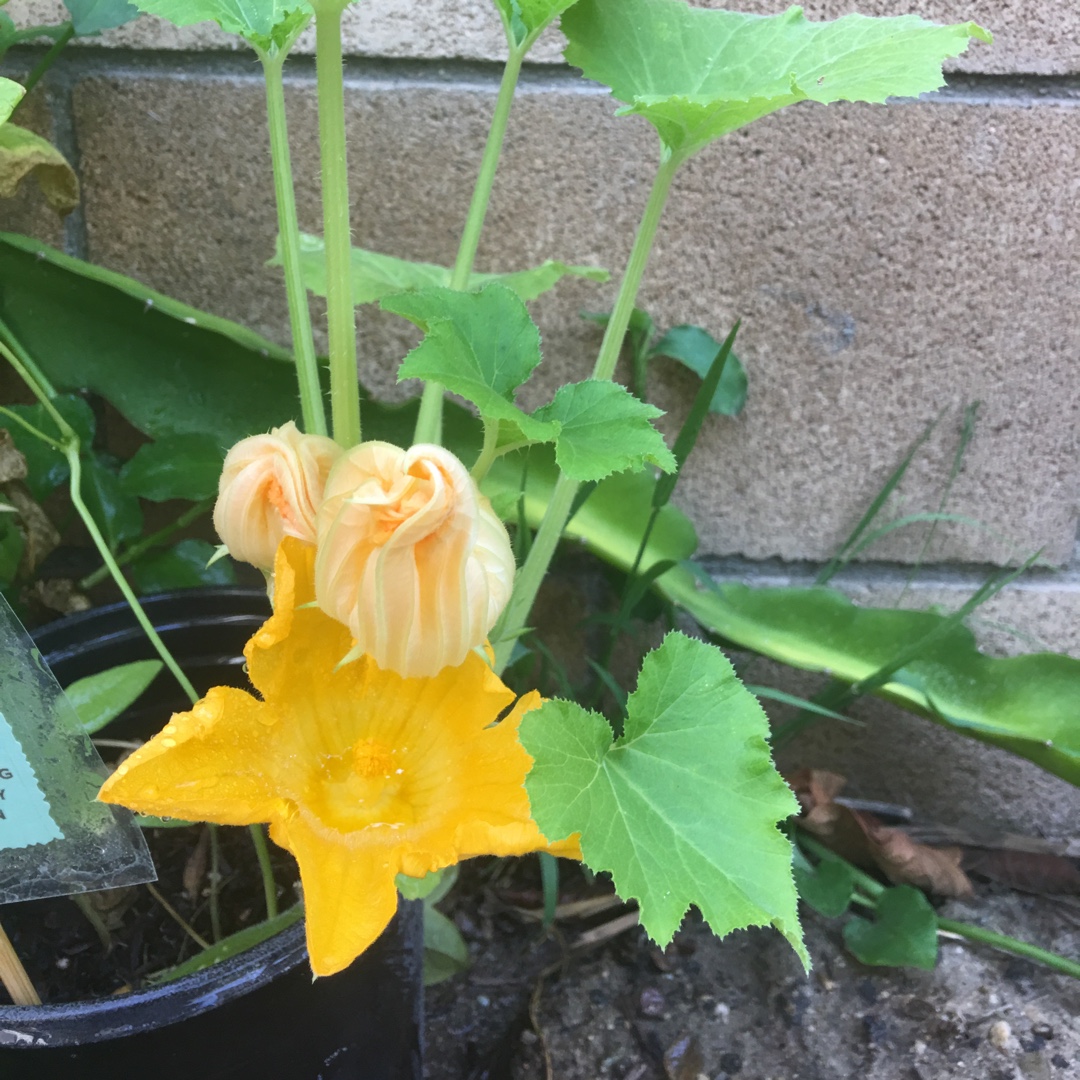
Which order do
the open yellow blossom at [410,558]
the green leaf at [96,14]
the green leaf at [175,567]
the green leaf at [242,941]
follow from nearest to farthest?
the open yellow blossom at [410,558], the green leaf at [242,941], the green leaf at [96,14], the green leaf at [175,567]

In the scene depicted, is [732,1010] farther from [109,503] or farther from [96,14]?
[96,14]

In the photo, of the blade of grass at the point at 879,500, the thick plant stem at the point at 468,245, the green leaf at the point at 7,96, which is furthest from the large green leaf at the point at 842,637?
the green leaf at the point at 7,96

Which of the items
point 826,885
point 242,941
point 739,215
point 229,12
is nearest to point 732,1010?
point 826,885

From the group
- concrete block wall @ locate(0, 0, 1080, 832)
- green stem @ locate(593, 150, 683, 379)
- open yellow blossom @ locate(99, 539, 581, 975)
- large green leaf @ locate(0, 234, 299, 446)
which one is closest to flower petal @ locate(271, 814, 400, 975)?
open yellow blossom @ locate(99, 539, 581, 975)

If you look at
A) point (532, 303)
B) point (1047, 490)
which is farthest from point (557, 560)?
point (1047, 490)

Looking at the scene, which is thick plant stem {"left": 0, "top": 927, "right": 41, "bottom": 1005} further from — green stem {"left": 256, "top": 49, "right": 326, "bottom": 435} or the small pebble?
the small pebble

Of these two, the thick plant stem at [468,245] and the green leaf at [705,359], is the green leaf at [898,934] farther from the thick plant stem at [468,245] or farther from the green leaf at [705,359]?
the thick plant stem at [468,245]

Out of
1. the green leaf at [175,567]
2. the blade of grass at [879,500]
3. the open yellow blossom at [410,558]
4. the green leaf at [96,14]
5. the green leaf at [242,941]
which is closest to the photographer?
the open yellow blossom at [410,558]
